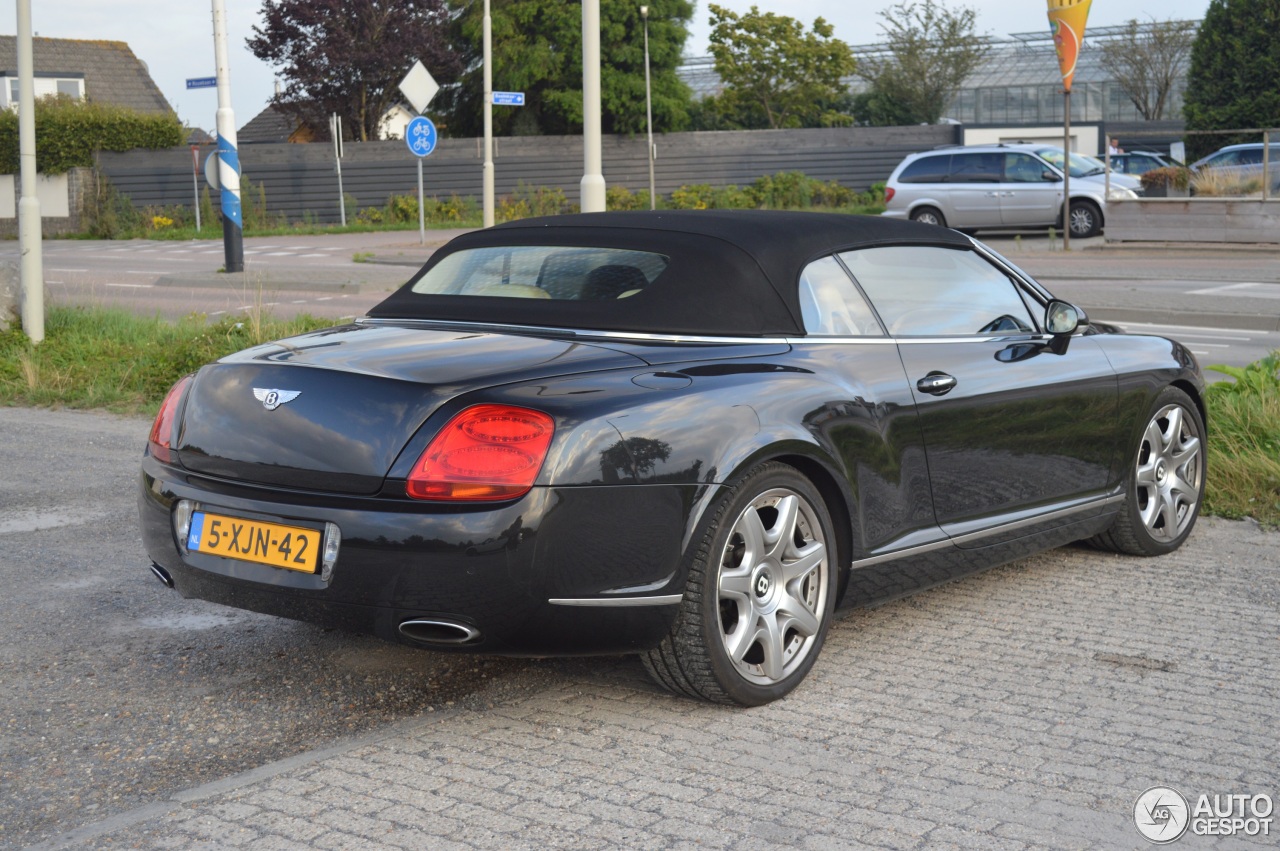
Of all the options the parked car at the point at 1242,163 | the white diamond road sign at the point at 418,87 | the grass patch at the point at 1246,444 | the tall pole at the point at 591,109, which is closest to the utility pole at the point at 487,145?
the white diamond road sign at the point at 418,87

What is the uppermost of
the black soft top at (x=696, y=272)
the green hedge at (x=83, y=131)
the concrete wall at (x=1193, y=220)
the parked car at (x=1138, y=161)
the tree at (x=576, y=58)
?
the tree at (x=576, y=58)

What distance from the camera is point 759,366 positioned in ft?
13.5

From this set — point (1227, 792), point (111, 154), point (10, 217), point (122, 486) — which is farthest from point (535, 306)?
point (10, 217)

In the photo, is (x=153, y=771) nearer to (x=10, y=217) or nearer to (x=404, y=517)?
(x=404, y=517)

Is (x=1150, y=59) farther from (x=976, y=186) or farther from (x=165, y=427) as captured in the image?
(x=165, y=427)

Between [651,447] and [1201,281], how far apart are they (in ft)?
59.9

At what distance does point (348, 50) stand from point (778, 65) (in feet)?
57.1

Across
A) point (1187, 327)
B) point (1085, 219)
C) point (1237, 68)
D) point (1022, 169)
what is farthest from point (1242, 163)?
point (1237, 68)

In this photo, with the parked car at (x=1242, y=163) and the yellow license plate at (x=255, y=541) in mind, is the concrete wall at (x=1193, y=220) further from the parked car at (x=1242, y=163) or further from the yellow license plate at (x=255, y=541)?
the yellow license plate at (x=255, y=541)

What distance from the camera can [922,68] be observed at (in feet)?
192

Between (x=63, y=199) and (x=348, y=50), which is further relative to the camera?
(x=348, y=50)

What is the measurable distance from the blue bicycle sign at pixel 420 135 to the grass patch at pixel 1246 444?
2102 cm

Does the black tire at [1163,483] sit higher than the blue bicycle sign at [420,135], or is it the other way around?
the blue bicycle sign at [420,135]

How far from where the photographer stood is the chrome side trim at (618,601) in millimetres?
3582
